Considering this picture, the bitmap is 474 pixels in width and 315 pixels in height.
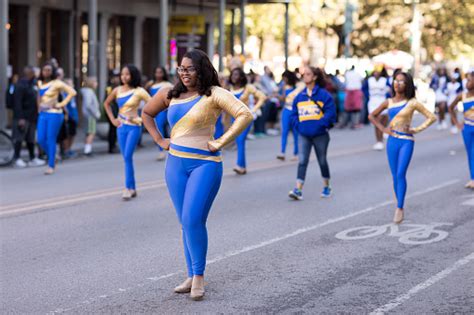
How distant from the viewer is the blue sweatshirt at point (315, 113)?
1349cm

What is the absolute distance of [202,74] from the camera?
24.4ft

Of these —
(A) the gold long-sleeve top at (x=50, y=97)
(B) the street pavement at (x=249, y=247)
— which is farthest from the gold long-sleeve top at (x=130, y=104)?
(A) the gold long-sleeve top at (x=50, y=97)

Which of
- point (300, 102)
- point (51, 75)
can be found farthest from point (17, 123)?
point (300, 102)

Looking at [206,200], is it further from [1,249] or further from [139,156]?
[139,156]

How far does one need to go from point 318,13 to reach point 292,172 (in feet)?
124

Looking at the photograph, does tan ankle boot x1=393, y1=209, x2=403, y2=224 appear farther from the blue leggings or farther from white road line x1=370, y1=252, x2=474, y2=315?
white road line x1=370, y1=252, x2=474, y2=315

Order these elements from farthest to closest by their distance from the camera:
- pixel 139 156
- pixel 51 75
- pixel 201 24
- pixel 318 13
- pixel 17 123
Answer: pixel 318 13 → pixel 201 24 → pixel 139 156 → pixel 17 123 → pixel 51 75

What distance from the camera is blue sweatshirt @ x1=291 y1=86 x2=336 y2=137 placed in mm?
13492

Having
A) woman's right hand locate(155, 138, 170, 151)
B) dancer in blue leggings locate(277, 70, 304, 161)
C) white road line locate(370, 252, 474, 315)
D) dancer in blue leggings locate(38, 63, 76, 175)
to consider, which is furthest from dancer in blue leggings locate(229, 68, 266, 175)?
woman's right hand locate(155, 138, 170, 151)

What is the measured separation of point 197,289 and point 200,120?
1.27 meters

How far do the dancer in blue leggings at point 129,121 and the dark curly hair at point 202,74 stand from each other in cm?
577

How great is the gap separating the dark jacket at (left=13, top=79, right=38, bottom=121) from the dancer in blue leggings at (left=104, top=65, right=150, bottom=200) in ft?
17.7

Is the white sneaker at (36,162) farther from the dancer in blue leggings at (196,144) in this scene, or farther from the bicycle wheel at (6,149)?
the dancer in blue leggings at (196,144)

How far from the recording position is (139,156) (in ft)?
67.9
